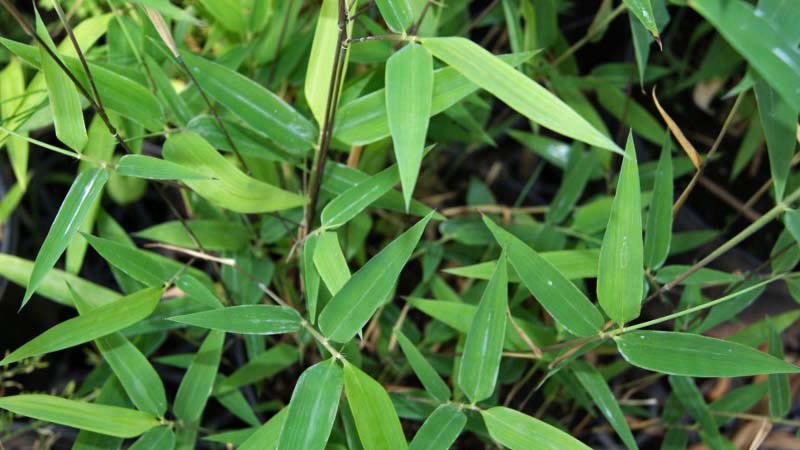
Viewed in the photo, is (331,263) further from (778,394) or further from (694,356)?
(778,394)

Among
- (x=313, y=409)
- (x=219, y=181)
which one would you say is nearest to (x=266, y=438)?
(x=313, y=409)

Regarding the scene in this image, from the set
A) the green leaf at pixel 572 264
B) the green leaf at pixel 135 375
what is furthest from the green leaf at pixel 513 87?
the green leaf at pixel 135 375

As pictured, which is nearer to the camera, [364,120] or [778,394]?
[364,120]

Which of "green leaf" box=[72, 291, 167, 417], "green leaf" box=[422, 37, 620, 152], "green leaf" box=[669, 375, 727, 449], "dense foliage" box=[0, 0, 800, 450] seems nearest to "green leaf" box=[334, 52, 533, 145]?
"dense foliage" box=[0, 0, 800, 450]

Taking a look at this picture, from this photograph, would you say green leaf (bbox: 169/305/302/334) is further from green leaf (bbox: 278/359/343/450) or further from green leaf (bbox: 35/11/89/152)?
green leaf (bbox: 35/11/89/152)

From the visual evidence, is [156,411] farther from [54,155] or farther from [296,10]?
[54,155]

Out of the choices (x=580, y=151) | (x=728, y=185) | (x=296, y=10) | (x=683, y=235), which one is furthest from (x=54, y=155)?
(x=728, y=185)

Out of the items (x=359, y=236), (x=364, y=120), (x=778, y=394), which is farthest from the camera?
(x=359, y=236)
